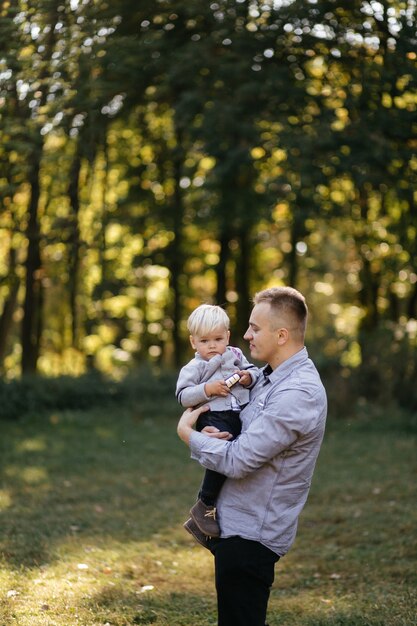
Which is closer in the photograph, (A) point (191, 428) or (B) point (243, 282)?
(A) point (191, 428)

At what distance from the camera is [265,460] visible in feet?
10.7

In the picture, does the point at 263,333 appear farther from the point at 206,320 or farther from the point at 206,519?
the point at 206,519

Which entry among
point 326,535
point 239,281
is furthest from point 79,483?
point 239,281

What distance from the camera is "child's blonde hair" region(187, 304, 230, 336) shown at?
3508 millimetres

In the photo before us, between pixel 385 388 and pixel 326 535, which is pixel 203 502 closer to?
pixel 326 535

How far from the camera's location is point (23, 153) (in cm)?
967

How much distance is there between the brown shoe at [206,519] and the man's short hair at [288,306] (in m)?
0.79

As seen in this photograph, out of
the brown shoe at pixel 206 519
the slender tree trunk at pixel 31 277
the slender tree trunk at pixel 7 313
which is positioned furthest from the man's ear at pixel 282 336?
the slender tree trunk at pixel 7 313

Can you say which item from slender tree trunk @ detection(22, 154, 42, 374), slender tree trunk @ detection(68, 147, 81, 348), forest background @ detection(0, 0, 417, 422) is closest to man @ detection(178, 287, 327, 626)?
forest background @ detection(0, 0, 417, 422)

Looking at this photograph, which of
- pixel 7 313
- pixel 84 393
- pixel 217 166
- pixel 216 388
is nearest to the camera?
pixel 216 388

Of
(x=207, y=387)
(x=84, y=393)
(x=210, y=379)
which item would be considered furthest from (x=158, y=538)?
(x=84, y=393)

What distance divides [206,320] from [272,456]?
0.63m

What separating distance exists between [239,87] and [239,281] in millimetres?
7627

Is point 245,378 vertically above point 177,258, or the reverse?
point 245,378
